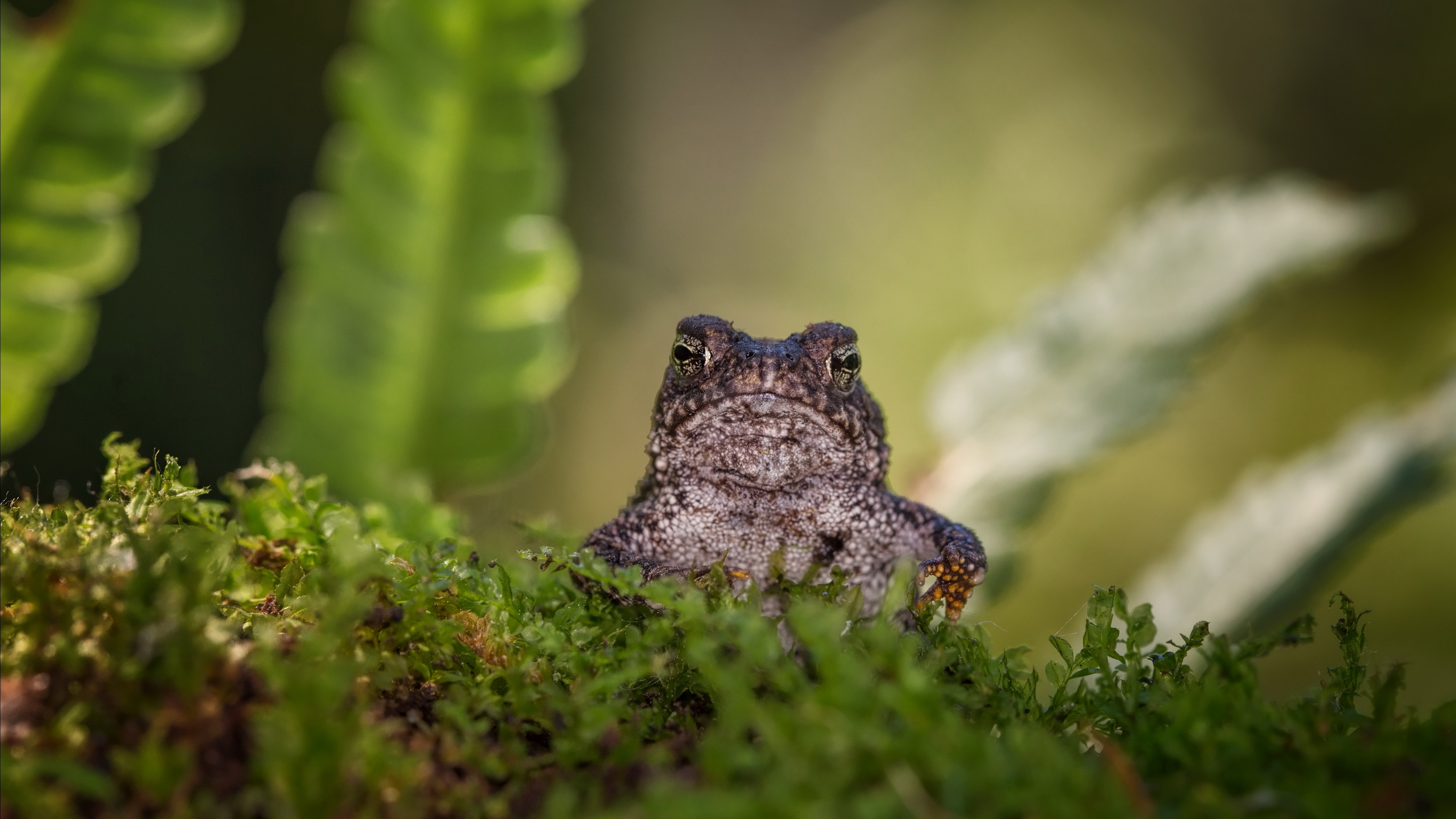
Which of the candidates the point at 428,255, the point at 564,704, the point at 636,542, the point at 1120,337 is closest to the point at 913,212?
the point at 1120,337

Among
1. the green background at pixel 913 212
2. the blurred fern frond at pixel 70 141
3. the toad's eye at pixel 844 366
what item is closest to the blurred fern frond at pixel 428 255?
the blurred fern frond at pixel 70 141

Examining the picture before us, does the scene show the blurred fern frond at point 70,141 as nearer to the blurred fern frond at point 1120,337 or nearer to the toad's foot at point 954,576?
the toad's foot at point 954,576

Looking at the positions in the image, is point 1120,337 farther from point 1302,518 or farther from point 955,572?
point 955,572

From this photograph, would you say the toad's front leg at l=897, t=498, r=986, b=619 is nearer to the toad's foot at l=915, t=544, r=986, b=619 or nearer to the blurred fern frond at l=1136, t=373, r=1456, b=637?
the toad's foot at l=915, t=544, r=986, b=619

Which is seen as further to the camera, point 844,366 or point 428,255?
A: point 428,255

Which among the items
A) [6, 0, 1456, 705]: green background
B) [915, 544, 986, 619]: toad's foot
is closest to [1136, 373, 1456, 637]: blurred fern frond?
[915, 544, 986, 619]: toad's foot
